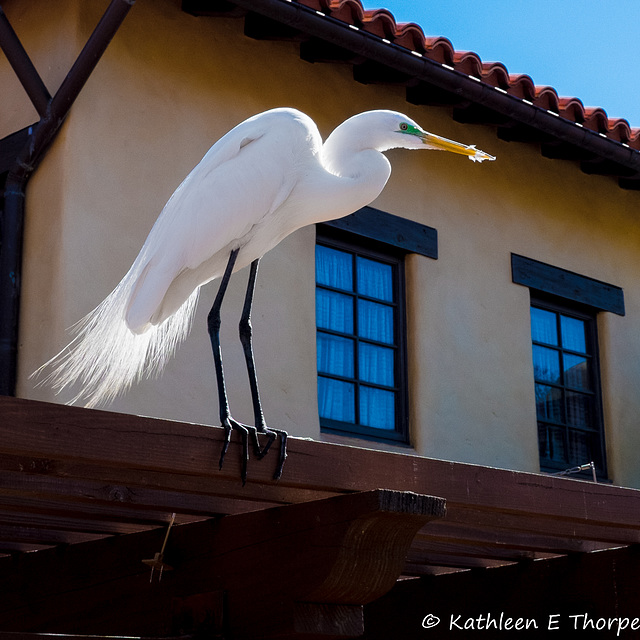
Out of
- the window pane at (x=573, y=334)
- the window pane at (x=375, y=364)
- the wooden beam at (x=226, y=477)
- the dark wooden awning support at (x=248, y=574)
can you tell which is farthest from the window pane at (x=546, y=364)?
the dark wooden awning support at (x=248, y=574)

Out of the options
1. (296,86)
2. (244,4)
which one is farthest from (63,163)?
(296,86)

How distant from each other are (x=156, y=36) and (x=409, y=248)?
1888 mm

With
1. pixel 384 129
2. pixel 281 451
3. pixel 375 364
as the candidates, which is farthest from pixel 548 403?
pixel 281 451

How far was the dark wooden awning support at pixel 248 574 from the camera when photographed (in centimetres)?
252

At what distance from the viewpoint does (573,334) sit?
7.42 meters

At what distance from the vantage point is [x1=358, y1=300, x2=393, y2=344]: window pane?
6160 mm

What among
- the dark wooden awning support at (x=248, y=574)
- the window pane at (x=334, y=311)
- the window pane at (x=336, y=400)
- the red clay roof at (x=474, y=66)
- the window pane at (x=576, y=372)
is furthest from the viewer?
the window pane at (x=576, y=372)

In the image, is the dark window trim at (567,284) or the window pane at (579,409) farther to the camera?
the window pane at (579,409)

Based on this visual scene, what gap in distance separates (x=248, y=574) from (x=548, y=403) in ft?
15.5

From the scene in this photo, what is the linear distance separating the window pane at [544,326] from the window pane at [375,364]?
1.37 m

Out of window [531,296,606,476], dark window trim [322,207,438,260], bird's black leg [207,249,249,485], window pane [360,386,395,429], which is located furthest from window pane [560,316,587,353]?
bird's black leg [207,249,249,485]

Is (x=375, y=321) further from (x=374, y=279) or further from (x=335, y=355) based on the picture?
(x=335, y=355)

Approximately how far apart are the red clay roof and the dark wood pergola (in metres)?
2.91

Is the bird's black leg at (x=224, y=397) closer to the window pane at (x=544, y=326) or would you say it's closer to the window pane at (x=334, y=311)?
the window pane at (x=334, y=311)
